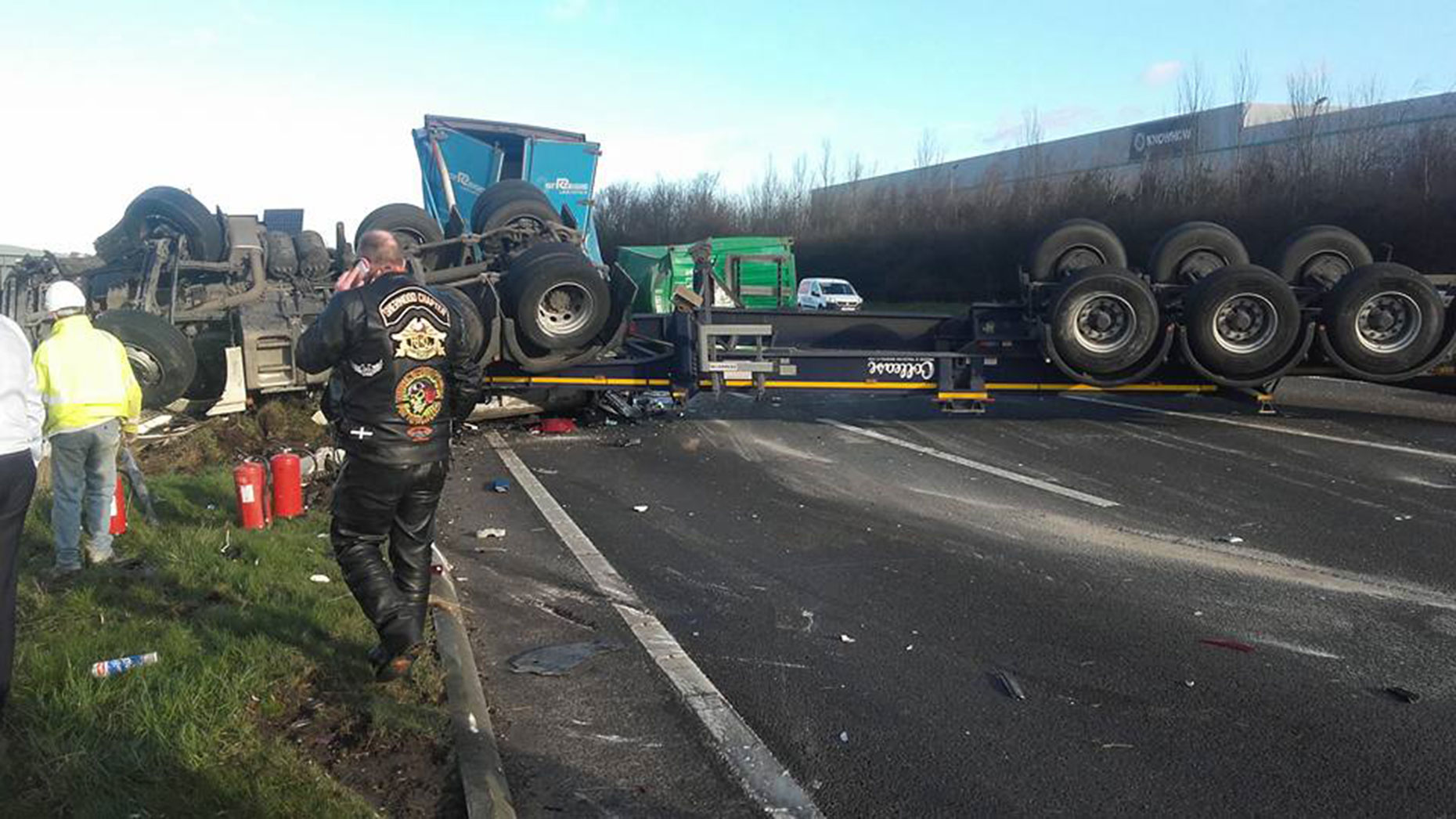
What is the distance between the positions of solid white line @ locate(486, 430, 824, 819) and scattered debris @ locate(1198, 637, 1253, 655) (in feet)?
7.78

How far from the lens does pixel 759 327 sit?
9.93 m

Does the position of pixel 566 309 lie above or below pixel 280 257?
below

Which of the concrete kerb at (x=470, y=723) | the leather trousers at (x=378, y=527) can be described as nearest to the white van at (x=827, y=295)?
the concrete kerb at (x=470, y=723)

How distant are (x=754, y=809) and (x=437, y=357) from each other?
2155 mm

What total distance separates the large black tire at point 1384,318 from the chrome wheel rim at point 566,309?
6.78 m

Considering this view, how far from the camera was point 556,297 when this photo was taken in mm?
10039

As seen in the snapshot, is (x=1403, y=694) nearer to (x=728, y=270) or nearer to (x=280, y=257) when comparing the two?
(x=280, y=257)

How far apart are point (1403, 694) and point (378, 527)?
168 inches

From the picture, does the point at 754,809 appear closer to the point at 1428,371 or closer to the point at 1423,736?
the point at 1423,736

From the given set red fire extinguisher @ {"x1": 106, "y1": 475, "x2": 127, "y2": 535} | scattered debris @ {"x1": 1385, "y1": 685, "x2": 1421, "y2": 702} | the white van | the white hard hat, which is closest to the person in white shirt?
the white hard hat

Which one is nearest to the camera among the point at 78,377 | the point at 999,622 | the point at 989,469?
the point at 999,622

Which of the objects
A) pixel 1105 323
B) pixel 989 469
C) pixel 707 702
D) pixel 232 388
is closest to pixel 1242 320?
pixel 1105 323

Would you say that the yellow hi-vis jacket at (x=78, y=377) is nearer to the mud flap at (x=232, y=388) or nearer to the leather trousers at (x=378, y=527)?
the leather trousers at (x=378, y=527)

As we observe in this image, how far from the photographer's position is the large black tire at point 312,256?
1076 centimetres
